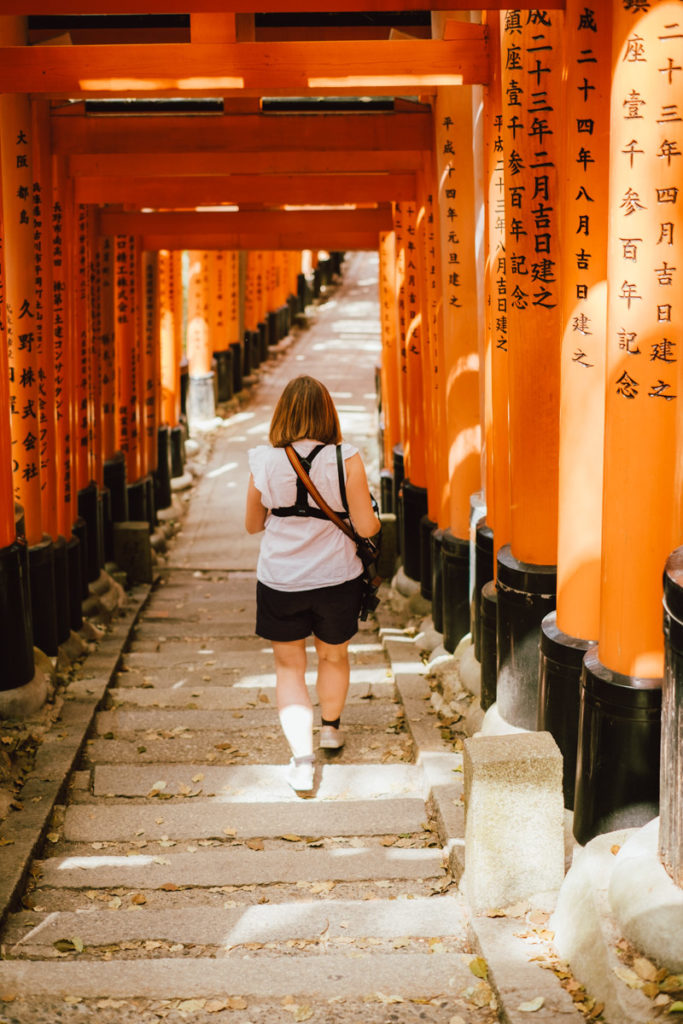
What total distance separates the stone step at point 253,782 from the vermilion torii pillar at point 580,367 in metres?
1.23

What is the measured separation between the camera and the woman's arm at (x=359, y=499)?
5.26 meters

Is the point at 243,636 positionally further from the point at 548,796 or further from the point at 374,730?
the point at 548,796

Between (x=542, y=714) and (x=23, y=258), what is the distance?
458 cm

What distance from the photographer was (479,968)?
376cm

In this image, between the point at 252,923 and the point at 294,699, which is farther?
the point at 294,699

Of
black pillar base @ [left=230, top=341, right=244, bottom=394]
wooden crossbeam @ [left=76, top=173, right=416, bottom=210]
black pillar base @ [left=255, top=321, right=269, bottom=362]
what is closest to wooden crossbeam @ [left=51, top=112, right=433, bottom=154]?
wooden crossbeam @ [left=76, top=173, right=416, bottom=210]

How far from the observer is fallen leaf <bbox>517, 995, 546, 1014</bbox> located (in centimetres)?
341

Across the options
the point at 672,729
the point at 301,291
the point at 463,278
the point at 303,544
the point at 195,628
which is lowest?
the point at 195,628

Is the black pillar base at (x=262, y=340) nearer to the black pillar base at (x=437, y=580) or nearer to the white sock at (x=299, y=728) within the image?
the black pillar base at (x=437, y=580)

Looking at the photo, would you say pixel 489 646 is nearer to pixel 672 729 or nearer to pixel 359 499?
pixel 359 499

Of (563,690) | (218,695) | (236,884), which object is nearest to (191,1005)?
(236,884)

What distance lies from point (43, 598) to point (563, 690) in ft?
13.5

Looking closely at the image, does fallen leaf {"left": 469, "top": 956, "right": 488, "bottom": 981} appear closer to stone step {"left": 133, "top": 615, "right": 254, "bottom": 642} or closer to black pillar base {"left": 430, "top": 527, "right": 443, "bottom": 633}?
black pillar base {"left": 430, "top": 527, "right": 443, "bottom": 633}

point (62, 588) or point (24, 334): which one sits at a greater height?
point (24, 334)
